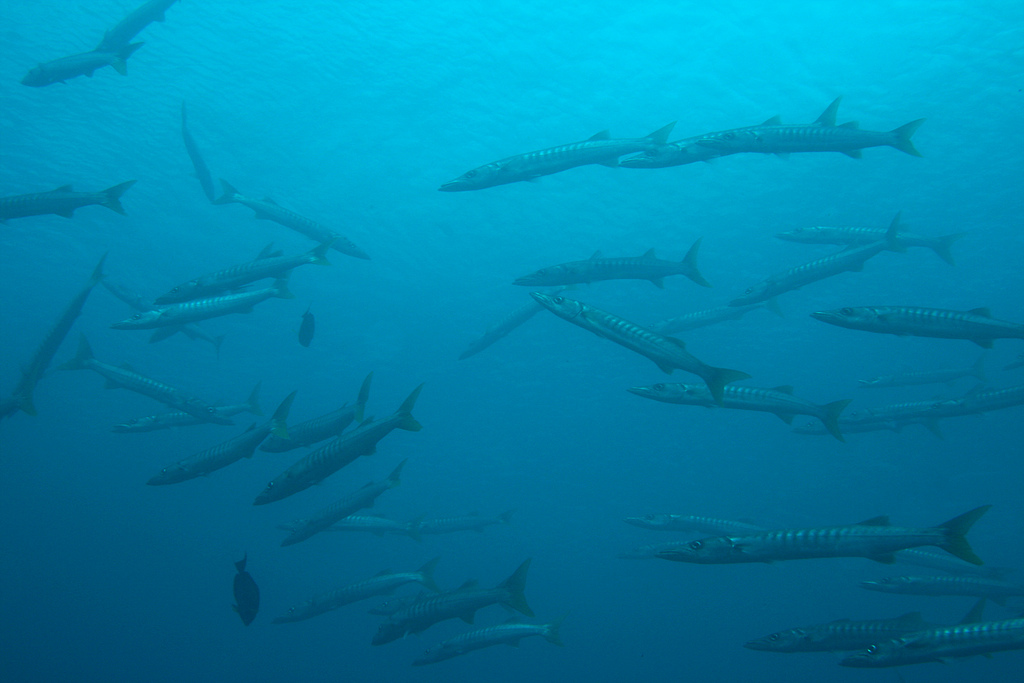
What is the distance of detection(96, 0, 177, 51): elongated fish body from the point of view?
8797mm

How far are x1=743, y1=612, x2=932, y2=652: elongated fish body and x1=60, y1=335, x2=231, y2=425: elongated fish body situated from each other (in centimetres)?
865

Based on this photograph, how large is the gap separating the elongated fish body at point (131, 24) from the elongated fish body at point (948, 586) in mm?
A: 14611

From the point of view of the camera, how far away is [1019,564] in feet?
110

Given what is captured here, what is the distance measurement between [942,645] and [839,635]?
0.95 metres

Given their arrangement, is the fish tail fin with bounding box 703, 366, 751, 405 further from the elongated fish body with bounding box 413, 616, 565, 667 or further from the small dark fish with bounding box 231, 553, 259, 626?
the small dark fish with bounding box 231, 553, 259, 626

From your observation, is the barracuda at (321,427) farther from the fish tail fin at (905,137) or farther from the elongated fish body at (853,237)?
the elongated fish body at (853,237)

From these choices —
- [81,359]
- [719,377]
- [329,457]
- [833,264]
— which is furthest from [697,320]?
[81,359]

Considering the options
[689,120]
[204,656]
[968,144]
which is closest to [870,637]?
[689,120]

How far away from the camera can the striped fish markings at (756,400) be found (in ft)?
22.0

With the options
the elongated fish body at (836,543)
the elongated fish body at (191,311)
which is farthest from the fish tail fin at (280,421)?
the elongated fish body at (836,543)

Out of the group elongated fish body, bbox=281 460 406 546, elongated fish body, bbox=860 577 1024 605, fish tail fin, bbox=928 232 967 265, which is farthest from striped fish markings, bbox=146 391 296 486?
fish tail fin, bbox=928 232 967 265

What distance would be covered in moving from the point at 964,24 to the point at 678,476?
79.8 feet

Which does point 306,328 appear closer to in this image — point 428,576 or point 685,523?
point 428,576

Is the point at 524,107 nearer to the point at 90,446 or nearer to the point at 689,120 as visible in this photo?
the point at 689,120
